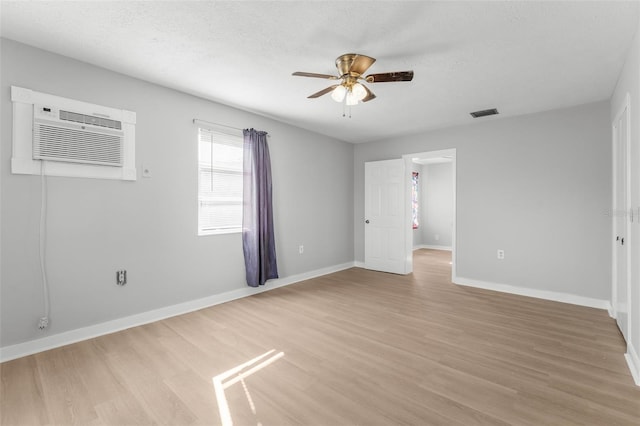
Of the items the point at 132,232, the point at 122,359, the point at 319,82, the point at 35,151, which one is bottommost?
the point at 122,359

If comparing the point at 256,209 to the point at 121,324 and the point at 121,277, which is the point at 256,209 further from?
the point at 121,324

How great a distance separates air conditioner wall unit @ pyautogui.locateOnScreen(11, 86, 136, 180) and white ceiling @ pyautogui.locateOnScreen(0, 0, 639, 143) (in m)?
0.45

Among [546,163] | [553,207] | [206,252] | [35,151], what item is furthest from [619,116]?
[35,151]

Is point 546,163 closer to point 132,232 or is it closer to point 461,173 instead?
point 461,173

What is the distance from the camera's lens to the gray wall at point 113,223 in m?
2.33

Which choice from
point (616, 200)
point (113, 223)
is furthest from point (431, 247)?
point (113, 223)

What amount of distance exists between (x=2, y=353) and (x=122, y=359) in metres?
0.90

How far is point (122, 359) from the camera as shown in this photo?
230 cm

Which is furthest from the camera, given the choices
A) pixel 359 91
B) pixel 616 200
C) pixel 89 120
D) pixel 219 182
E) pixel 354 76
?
pixel 219 182

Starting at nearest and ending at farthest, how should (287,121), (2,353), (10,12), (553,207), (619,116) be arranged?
(10,12)
(2,353)
(619,116)
(553,207)
(287,121)

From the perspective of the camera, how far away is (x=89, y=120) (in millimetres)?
2666

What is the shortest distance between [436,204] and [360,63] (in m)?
6.64

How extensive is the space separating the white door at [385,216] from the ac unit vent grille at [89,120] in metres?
4.13

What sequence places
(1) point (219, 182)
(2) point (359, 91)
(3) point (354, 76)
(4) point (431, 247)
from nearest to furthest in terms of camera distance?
(2) point (359, 91)
(3) point (354, 76)
(1) point (219, 182)
(4) point (431, 247)
